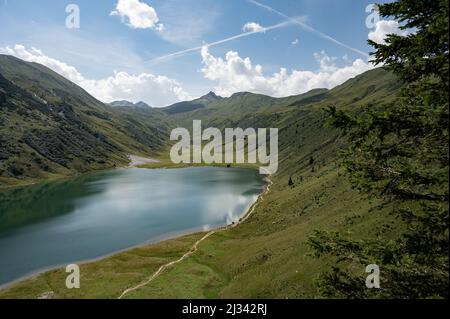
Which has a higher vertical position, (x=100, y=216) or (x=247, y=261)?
(x=100, y=216)

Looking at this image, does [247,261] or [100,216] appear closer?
[247,261]

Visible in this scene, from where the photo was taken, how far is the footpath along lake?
76.6 m

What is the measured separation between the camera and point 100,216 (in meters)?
110

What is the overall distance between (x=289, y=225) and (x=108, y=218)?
58.0 meters

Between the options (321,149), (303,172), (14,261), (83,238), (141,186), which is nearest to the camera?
(14,261)

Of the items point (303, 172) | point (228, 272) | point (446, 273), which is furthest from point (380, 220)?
point (303, 172)

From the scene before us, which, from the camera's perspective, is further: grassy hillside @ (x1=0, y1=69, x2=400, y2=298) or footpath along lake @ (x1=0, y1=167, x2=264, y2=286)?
footpath along lake @ (x1=0, y1=167, x2=264, y2=286)

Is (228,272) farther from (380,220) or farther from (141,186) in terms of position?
(141,186)

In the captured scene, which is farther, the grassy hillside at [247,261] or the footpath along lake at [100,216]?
the footpath along lake at [100,216]

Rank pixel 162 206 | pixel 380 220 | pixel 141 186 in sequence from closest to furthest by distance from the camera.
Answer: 1. pixel 380 220
2. pixel 162 206
3. pixel 141 186

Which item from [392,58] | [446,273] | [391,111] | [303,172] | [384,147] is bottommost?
[446,273]

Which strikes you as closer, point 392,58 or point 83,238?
point 392,58

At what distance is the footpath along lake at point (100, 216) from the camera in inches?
3017

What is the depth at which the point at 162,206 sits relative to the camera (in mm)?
120125
